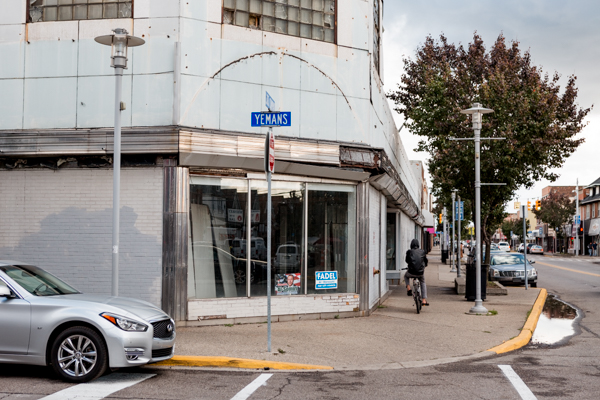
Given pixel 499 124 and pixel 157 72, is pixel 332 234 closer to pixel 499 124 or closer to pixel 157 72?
pixel 157 72

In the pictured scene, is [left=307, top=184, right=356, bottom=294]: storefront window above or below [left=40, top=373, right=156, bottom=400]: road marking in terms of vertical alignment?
above

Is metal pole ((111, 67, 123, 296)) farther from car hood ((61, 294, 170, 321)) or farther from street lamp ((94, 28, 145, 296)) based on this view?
car hood ((61, 294, 170, 321))

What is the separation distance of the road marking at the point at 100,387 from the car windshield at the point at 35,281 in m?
1.32

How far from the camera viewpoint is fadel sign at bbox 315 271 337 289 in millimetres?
13266

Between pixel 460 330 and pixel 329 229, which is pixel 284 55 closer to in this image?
pixel 329 229

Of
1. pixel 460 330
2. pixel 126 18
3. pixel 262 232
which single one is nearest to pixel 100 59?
pixel 126 18

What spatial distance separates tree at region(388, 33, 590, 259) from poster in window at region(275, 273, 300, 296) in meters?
9.09

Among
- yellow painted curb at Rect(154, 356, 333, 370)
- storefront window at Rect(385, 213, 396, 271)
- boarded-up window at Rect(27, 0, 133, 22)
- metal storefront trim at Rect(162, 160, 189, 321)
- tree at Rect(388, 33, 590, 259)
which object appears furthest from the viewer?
storefront window at Rect(385, 213, 396, 271)

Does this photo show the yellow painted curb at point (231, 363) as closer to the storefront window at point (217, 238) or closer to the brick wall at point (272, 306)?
the brick wall at point (272, 306)

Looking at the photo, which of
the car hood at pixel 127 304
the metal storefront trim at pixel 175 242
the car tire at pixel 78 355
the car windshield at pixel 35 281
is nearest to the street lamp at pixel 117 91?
the car windshield at pixel 35 281

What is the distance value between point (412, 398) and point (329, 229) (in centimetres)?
669

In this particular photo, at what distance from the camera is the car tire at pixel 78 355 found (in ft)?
24.5

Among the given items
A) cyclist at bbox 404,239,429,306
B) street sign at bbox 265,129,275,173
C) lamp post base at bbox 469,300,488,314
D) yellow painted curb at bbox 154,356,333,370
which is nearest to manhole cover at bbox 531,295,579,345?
lamp post base at bbox 469,300,488,314

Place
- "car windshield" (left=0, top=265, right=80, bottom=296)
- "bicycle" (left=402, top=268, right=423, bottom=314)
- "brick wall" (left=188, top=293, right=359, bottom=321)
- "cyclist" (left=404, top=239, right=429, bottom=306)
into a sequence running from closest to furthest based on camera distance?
"car windshield" (left=0, top=265, right=80, bottom=296), "brick wall" (left=188, top=293, right=359, bottom=321), "bicycle" (left=402, top=268, right=423, bottom=314), "cyclist" (left=404, top=239, right=429, bottom=306)
